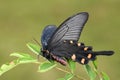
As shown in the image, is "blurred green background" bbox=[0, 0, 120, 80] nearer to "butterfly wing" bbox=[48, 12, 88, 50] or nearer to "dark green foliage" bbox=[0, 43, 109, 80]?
"dark green foliage" bbox=[0, 43, 109, 80]

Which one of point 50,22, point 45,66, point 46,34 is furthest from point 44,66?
point 50,22

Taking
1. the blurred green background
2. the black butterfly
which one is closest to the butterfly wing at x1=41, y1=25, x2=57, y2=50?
the black butterfly

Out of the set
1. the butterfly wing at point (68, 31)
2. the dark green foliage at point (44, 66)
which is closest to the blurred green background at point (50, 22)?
the dark green foliage at point (44, 66)

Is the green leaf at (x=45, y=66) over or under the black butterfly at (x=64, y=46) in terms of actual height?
under

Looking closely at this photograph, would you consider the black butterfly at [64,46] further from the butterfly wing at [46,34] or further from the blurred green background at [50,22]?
the blurred green background at [50,22]

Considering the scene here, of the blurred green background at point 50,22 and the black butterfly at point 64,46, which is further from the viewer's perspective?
the blurred green background at point 50,22

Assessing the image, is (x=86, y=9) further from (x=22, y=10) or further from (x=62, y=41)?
(x=62, y=41)

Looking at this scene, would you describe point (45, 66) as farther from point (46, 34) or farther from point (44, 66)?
point (46, 34)

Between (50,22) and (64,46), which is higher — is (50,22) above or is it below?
above

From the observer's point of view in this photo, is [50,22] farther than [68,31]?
Yes
